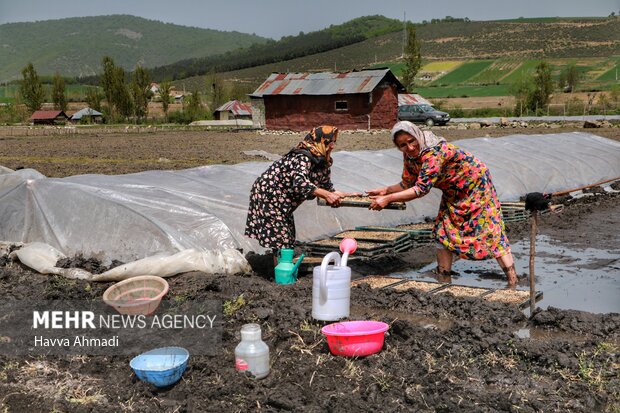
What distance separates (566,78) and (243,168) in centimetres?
4883

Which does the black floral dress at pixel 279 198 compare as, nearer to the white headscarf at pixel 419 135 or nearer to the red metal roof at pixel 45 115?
the white headscarf at pixel 419 135

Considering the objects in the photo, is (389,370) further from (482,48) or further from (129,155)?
(482,48)

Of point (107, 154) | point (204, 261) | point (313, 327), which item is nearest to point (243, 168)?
point (204, 261)

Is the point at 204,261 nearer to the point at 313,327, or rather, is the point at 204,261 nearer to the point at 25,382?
the point at 313,327

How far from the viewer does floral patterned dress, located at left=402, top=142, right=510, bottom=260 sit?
17.3ft

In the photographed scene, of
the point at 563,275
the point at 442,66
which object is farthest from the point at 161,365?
the point at 442,66

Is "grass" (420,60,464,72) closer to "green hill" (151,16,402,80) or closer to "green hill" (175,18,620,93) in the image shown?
"green hill" (175,18,620,93)

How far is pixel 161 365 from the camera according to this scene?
361 cm

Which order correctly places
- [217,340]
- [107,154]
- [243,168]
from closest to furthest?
[217,340] < [243,168] < [107,154]

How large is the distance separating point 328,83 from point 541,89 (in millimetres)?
14988

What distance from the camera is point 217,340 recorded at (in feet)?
13.6

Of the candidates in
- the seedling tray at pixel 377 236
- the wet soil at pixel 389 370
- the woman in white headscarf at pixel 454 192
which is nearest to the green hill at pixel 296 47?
the seedling tray at pixel 377 236

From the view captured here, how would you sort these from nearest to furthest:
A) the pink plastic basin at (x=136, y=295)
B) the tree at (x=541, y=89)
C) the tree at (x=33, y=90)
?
1. the pink plastic basin at (x=136, y=295)
2. the tree at (x=541, y=89)
3. the tree at (x=33, y=90)

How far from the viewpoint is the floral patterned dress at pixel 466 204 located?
5.27 meters
